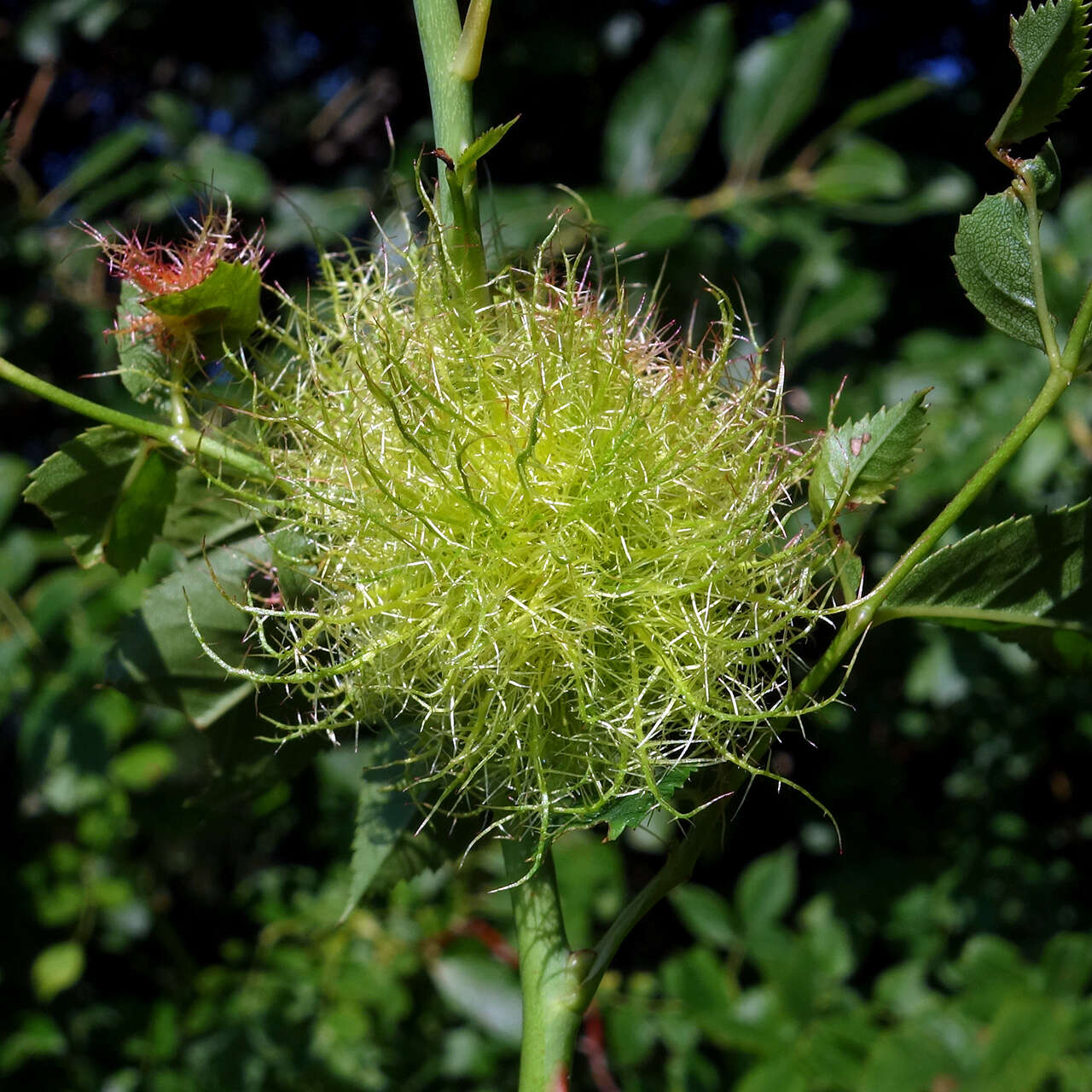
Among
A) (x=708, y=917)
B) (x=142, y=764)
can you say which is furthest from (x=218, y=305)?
(x=708, y=917)

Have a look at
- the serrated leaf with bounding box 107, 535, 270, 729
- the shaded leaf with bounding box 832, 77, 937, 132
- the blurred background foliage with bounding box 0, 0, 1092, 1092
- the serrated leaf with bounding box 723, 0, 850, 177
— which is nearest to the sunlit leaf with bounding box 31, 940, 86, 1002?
the blurred background foliage with bounding box 0, 0, 1092, 1092

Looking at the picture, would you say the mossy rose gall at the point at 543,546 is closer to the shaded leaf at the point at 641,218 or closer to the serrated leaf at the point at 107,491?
the serrated leaf at the point at 107,491

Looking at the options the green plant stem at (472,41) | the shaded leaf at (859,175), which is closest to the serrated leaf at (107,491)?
the green plant stem at (472,41)

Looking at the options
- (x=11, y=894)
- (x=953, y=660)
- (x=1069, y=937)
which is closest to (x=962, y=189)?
(x=953, y=660)

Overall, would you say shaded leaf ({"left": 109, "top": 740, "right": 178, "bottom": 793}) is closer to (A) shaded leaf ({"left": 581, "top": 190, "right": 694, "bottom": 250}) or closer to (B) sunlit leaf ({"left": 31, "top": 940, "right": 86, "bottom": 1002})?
(B) sunlit leaf ({"left": 31, "top": 940, "right": 86, "bottom": 1002})

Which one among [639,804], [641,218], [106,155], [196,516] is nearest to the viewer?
[639,804]

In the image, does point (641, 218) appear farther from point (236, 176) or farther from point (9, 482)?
point (9, 482)
